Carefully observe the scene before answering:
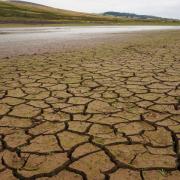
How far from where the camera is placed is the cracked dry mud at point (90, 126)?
181 cm

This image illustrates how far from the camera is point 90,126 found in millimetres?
2467

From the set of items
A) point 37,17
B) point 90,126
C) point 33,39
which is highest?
point 90,126

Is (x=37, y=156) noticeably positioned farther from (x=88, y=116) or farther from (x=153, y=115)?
(x=153, y=115)

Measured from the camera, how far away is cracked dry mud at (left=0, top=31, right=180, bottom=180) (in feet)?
5.95

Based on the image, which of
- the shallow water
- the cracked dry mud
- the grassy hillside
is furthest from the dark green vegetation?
the cracked dry mud

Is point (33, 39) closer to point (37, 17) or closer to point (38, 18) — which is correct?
point (38, 18)

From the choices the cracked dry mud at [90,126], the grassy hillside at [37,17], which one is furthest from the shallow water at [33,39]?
the grassy hillside at [37,17]

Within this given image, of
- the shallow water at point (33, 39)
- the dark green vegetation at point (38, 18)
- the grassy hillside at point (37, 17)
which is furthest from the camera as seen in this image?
the grassy hillside at point (37, 17)

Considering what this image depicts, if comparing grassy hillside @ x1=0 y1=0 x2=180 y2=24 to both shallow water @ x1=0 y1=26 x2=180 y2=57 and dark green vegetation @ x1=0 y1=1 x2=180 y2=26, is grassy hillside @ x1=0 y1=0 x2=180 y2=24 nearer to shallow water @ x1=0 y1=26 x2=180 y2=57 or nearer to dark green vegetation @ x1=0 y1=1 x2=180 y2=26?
dark green vegetation @ x1=0 y1=1 x2=180 y2=26

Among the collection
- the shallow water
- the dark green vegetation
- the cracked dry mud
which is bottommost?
the dark green vegetation

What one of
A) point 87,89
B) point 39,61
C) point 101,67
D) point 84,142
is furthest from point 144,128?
point 39,61

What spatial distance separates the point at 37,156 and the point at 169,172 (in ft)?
2.79

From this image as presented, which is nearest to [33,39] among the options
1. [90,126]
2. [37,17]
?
[90,126]

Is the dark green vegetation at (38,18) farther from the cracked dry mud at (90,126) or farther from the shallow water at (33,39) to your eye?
the cracked dry mud at (90,126)
